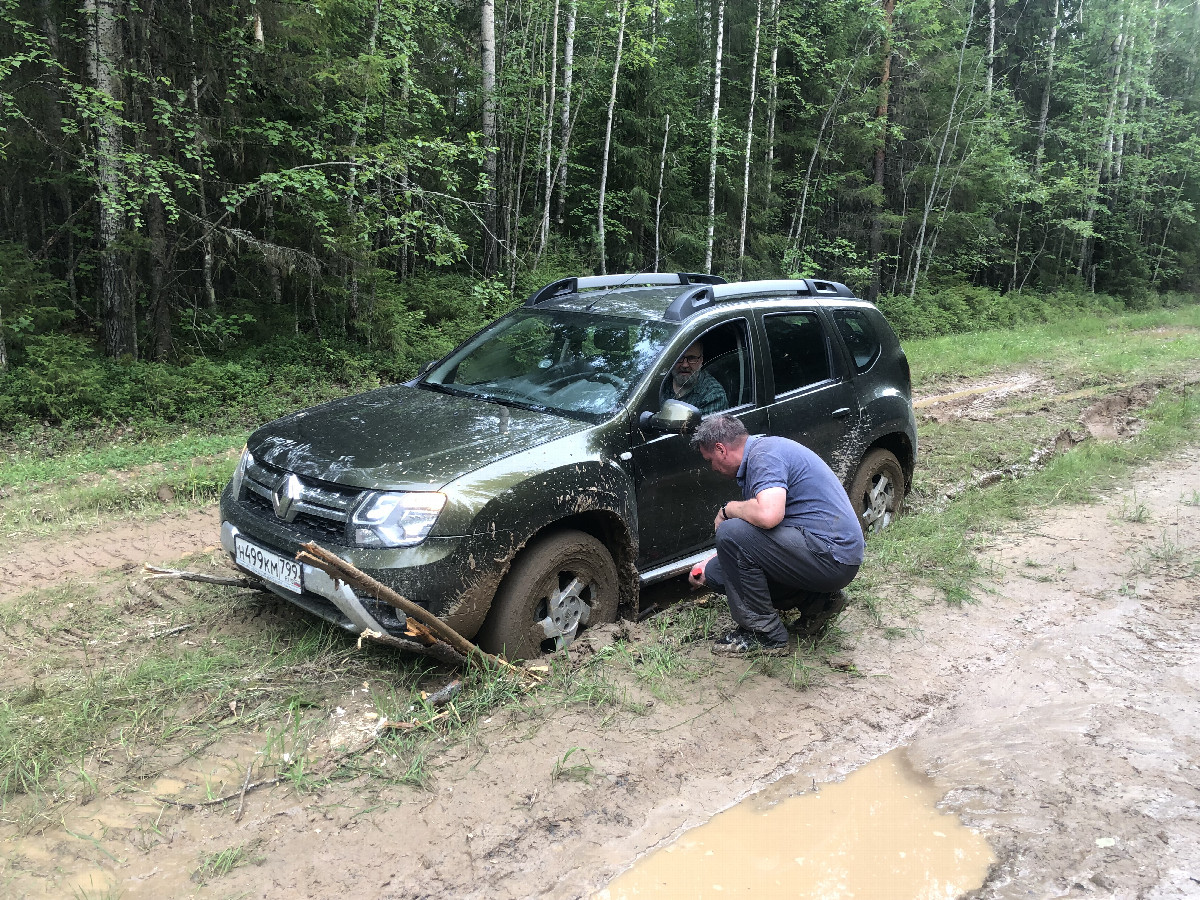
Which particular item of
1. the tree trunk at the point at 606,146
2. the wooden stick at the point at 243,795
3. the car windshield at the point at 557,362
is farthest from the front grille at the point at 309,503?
the tree trunk at the point at 606,146

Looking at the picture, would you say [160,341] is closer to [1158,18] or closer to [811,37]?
[811,37]

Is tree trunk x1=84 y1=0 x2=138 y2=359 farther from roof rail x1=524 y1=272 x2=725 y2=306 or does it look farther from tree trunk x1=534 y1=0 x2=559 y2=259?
tree trunk x1=534 y1=0 x2=559 y2=259

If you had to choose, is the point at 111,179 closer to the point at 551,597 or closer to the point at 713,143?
the point at 551,597

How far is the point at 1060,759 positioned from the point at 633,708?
5.84ft

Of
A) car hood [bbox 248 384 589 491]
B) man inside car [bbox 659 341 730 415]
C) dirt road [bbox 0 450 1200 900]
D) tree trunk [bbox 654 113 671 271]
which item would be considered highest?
tree trunk [bbox 654 113 671 271]

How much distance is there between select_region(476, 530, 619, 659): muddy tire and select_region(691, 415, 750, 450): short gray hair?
0.74 metres

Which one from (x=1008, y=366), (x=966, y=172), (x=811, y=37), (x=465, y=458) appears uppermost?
(x=811, y=37)

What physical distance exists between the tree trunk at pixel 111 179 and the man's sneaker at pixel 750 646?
8.77 m

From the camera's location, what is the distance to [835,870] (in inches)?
112

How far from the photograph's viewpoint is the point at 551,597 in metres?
3.94

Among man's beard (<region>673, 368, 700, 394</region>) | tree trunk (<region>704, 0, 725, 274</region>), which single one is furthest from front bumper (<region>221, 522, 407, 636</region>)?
tree trunk (<region>704, 0, 725, 274</region>)

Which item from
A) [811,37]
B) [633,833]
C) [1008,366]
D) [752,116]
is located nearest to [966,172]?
[811,37]

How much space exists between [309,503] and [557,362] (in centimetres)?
168

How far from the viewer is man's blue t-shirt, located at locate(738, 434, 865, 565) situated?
398 cm
